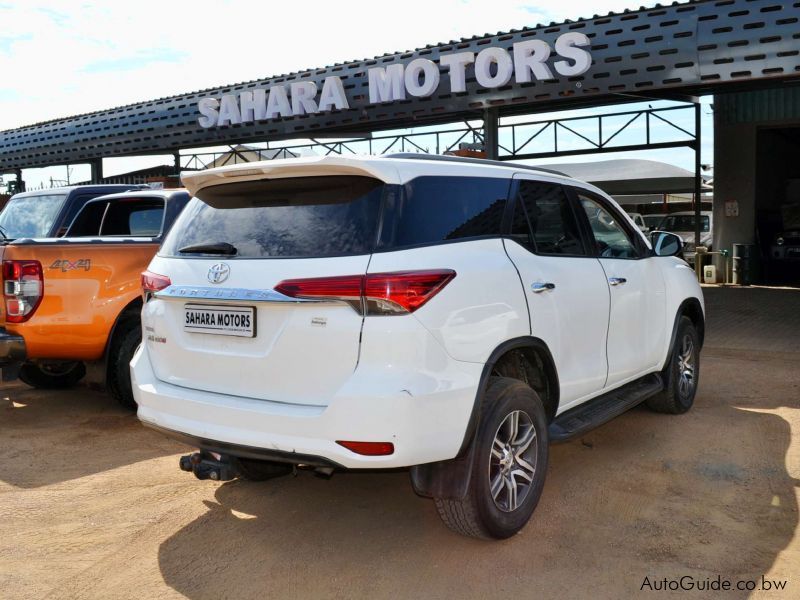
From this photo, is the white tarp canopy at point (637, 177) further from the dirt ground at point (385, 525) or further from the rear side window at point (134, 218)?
the dirt ground at point (385, 525)

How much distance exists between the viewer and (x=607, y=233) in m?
5.01

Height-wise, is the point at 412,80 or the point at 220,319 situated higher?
the point at 412,80

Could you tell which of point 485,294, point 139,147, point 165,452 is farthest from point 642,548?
point 139,147

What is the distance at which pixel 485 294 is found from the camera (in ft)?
11.4

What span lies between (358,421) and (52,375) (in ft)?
17.3

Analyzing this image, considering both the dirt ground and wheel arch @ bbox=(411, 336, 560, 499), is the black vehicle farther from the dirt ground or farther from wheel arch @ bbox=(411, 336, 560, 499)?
Result: wheel arch @ bbox=(411, 336, 560, 499)

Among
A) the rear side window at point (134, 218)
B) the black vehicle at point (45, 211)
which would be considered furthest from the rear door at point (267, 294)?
the black vehicle at point (45, 211)

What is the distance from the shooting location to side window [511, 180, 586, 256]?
404 centimetres

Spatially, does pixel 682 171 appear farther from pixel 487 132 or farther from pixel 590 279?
pixel 590 279

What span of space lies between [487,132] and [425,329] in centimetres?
1116

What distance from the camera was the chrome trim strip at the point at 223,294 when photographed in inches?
129

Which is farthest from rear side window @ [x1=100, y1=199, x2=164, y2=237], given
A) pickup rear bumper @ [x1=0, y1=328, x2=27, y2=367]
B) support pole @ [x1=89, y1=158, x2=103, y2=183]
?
support pole @ [x1=89, y1=158, x2=103, y2=183]

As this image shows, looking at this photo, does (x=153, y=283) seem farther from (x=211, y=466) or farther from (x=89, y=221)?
(x=89, y=221)

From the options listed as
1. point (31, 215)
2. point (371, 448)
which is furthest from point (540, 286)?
point (31, 215)
